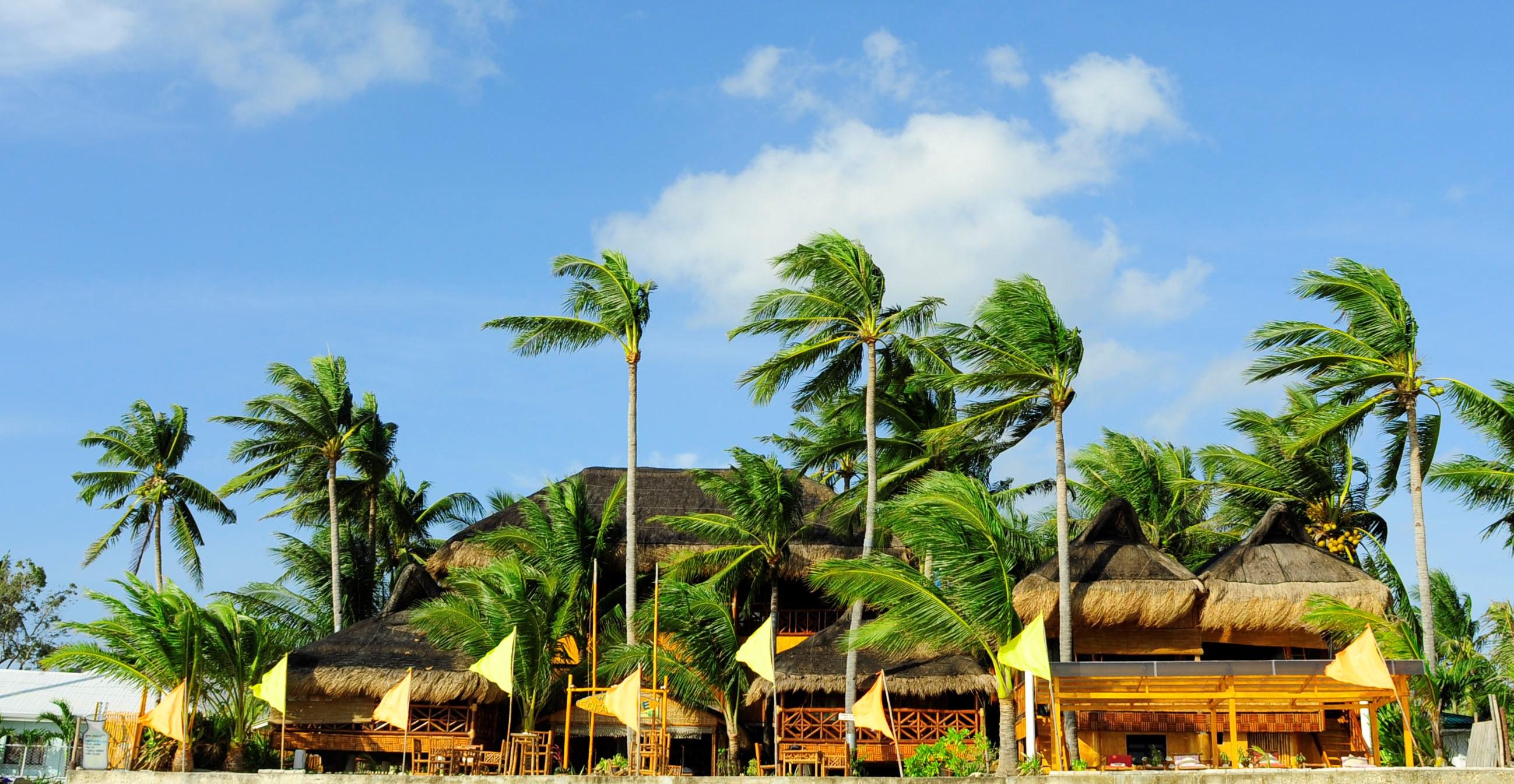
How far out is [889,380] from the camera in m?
26.1

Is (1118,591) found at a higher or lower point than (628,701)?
higher

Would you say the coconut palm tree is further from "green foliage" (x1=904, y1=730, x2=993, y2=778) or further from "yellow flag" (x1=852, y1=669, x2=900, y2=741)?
"yellow flag" (x1=852, y1=669, x2=900, y2=741)

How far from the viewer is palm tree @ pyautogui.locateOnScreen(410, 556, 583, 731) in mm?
22062

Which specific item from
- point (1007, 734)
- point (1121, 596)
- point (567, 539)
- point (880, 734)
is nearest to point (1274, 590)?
point (1121, 596)

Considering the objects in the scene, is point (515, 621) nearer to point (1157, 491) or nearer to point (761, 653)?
point (761, 653)

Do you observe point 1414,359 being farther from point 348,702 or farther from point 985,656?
point 348,702

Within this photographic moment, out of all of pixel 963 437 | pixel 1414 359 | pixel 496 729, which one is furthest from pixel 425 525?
pixel 1414 359

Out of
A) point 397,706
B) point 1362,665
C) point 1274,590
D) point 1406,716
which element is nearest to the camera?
point 1362,665

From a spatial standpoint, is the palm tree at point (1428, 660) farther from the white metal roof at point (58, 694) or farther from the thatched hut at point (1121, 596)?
the white metal roof at point (58, 694)

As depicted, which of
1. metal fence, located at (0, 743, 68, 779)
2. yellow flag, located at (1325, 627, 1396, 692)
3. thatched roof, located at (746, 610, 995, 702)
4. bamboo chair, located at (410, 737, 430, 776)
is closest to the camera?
yellow flag, located at (1325, 627, 1396, 692)

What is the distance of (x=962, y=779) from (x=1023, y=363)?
23.3ft

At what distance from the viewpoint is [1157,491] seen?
28047 mm

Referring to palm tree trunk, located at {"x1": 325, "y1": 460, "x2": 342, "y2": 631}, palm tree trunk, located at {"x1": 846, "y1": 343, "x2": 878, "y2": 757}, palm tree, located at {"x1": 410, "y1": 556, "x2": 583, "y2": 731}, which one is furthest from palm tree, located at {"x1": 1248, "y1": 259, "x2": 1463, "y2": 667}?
palm tree trunk, located at {"x1": 325, "y1": 460, "x2": 342, "y2": 631}

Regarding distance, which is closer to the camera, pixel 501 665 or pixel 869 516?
pixel 501 665
